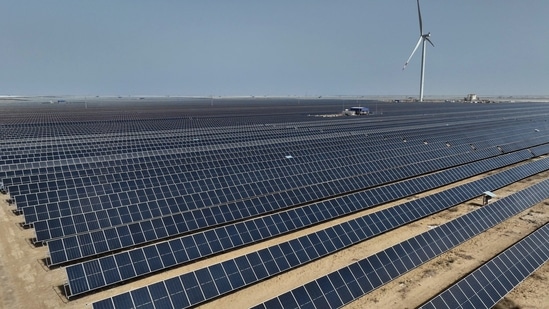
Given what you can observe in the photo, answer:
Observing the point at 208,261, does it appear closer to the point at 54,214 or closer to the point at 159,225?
the point at 159,225

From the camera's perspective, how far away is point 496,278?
1806 centimetres

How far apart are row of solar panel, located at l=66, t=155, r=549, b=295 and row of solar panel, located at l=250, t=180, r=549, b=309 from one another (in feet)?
9.93

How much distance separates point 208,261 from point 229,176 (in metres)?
12.0

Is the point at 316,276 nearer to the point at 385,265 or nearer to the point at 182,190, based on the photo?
the point at 385,265

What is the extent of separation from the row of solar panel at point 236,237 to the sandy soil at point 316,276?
1.67ft

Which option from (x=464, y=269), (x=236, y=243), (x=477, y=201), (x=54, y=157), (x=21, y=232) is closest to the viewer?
(x=464, y=269)

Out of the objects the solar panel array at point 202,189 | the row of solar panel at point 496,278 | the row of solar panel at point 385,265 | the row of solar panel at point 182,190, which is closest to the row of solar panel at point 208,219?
the solar panel array at point 202,189

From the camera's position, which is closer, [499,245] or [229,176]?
[499,245]

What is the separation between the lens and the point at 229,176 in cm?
3192

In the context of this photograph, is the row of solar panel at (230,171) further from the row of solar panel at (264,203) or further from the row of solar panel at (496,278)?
the row of solar panel at (496,278)

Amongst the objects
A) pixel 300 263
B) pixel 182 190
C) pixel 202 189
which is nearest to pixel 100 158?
pixel 182 190

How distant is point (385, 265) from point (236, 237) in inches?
355

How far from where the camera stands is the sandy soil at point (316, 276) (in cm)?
1708

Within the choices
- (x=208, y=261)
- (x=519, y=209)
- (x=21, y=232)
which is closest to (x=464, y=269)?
(x=519, y=209)
